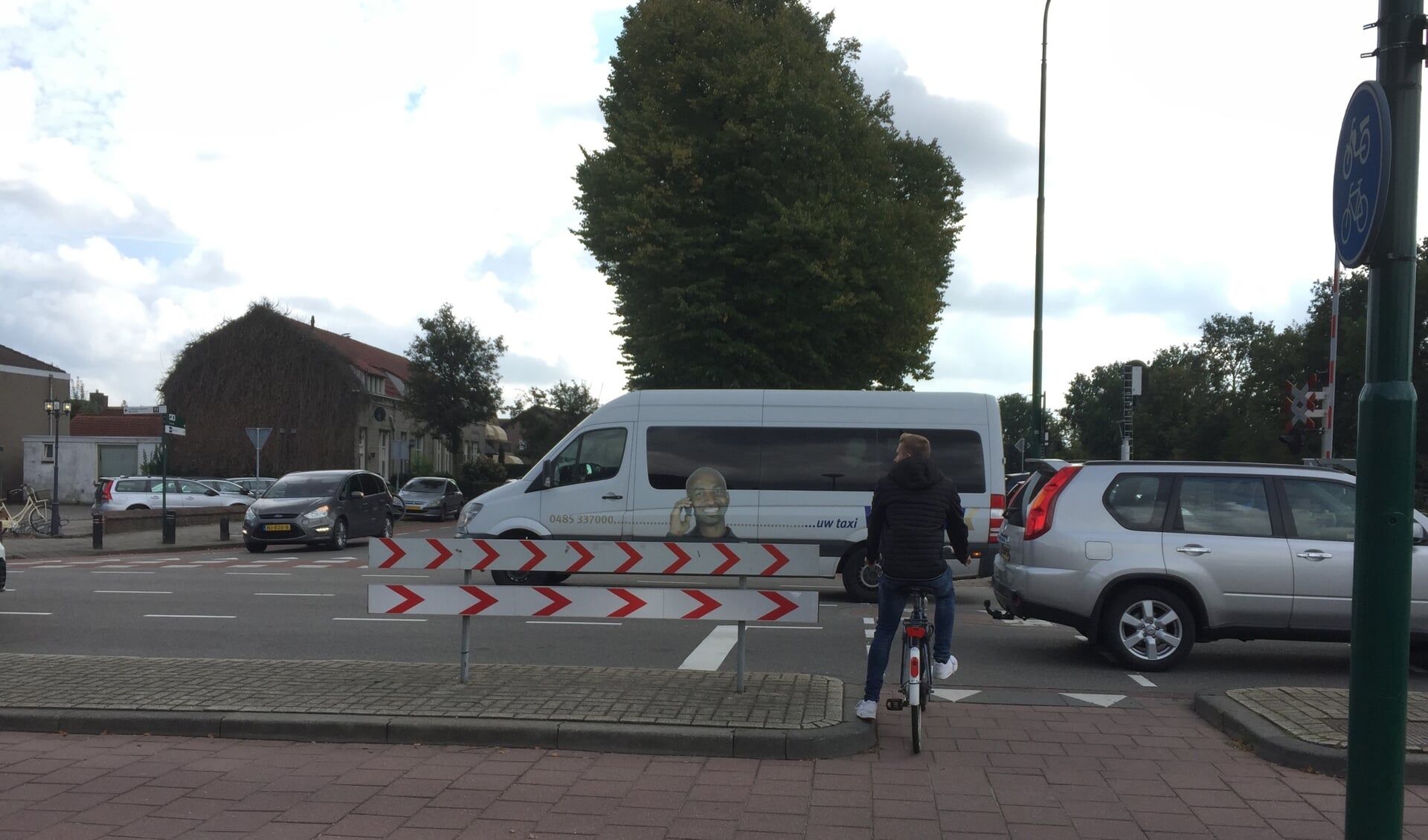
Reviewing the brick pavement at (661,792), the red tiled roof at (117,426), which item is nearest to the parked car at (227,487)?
the red tiled roof at (117,426)

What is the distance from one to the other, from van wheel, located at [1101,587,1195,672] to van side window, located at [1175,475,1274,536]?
23.8 inches

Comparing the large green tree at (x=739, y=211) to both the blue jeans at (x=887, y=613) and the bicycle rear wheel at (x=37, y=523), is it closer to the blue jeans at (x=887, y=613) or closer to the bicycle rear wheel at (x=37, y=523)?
the bicycle rear wheel at (x=37, y=523)

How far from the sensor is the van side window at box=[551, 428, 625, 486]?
49.7ft

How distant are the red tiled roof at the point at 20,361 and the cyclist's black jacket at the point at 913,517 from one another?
64682 mm

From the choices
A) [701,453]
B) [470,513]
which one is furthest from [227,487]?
[701,453]

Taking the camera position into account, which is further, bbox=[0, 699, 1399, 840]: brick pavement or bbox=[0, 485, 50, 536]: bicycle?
bbox=[0, 485, 50, 536]: bicycle

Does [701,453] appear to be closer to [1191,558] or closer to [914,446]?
[1191,558]

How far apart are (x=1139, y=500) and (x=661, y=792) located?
5.54 meters

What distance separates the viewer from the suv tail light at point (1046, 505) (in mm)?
9641

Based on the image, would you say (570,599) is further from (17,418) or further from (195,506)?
(17,418)

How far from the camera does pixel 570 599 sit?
7453 mm

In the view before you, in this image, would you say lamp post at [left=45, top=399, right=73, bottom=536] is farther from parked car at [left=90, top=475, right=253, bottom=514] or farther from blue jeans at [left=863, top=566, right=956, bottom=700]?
blue jeans at [left=863, top=566, right=956, bottom=700]

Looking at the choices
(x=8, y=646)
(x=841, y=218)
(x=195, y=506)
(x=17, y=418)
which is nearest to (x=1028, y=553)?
(x=8, y=646)

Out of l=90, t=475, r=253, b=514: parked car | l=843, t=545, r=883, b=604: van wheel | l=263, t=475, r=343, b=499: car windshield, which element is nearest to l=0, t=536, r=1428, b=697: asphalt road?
l=843, t=545, r=883, b=604: van wheel
